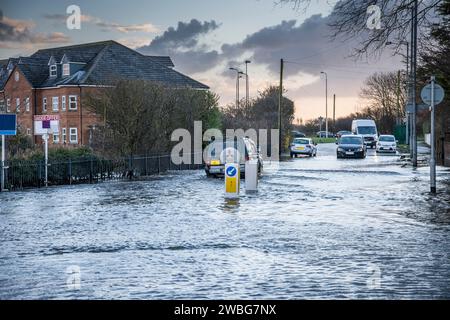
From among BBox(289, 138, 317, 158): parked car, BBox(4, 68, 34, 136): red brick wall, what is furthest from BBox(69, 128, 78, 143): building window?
BBox(289, 138, 317, 158): parked car

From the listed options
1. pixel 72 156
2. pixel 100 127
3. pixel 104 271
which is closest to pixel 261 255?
pixel 104 271

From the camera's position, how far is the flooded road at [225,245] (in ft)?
28.5

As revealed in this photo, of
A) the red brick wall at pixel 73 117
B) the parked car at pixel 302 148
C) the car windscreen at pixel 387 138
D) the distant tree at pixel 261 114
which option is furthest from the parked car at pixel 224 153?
the car windscreen at pixel 387 138

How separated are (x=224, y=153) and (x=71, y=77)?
36.1 m

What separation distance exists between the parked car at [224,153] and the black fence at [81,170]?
3757mm

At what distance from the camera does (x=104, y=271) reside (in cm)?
978

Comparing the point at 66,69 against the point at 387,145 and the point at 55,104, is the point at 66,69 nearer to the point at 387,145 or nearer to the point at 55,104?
the point at 55,104

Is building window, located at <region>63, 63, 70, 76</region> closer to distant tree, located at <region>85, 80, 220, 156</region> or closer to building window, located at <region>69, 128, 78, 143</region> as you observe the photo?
building window, located at <region>69, 128, 78, 143</region>

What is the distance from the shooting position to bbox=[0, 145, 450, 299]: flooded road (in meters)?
8.68

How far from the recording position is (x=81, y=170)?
28969mm

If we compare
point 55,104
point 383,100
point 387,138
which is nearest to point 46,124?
point 55,104

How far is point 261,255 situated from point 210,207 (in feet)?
24.1

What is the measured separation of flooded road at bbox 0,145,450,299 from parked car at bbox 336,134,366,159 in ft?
97.1

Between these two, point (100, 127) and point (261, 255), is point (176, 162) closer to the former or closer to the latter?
point (100, 127)
